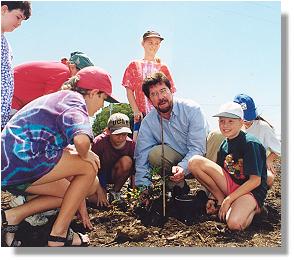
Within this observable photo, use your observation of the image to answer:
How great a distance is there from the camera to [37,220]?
3.58 m

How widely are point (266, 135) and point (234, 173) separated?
1.59 feet

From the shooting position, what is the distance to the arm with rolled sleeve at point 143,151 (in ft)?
12.9

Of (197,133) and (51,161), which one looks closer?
(51,161)

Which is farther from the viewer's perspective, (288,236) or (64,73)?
(64,73)

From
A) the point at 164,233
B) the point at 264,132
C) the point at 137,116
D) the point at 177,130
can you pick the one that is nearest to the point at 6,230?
the point at 164,233

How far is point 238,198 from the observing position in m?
3.71

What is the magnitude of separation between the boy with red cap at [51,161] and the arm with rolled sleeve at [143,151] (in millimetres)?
532

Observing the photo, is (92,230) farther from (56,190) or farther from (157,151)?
(157,151)

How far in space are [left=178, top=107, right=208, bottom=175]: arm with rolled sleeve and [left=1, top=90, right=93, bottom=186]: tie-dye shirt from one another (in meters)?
1.03

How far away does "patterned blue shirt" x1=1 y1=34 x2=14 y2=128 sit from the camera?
→ 147 inches

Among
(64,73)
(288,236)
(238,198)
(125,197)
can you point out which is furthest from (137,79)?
(288,236)

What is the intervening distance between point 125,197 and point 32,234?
784mm

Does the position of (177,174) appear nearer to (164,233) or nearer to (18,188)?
(164,233)

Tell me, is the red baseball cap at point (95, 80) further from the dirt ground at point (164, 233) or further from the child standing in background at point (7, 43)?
the dirt ground at point (164, 233)
